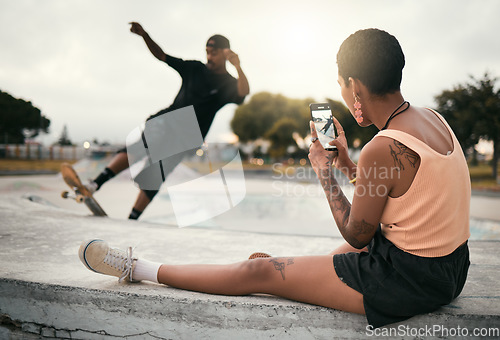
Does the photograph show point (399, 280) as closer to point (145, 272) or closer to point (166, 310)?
point (166, 310)

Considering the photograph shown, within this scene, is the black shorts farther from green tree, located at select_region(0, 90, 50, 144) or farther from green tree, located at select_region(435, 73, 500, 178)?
green tree, located at select_region(435, 73, 500, 178)

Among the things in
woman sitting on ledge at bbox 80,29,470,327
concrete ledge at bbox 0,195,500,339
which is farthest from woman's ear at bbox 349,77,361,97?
concrete ledge at bbox 0,195,500,339

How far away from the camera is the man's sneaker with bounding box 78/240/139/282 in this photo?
185 cm

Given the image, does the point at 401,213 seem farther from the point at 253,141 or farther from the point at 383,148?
the point at 253,141

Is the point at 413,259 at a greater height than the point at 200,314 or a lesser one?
greater

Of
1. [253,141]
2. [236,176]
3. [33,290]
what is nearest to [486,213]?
[236,176]

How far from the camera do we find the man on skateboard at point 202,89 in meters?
4.39

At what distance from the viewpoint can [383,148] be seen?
138 centimetres

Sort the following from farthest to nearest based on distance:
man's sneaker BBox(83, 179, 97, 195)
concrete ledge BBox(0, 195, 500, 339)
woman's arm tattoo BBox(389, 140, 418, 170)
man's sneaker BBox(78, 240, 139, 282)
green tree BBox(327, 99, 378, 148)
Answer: green tree BBox(327, 99, 378, 148), man's sneaker BBox(83, 179, 97, 195), man's sneaker BBox(78, 240, 139, 282), concrete ledge BBox(0, 195, 500, 339), woman's arm tattoo BBox(389, 140, 418, 170)

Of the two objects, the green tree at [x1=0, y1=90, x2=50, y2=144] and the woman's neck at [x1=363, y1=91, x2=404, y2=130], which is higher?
the green tree at [x1=0, y1=90, x2=50, y2=144]

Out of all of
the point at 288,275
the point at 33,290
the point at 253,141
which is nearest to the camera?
the point at 288,275

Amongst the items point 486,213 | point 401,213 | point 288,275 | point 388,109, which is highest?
point 388,109

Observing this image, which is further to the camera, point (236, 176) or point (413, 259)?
point (236, 176)

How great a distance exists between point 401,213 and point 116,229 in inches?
116
